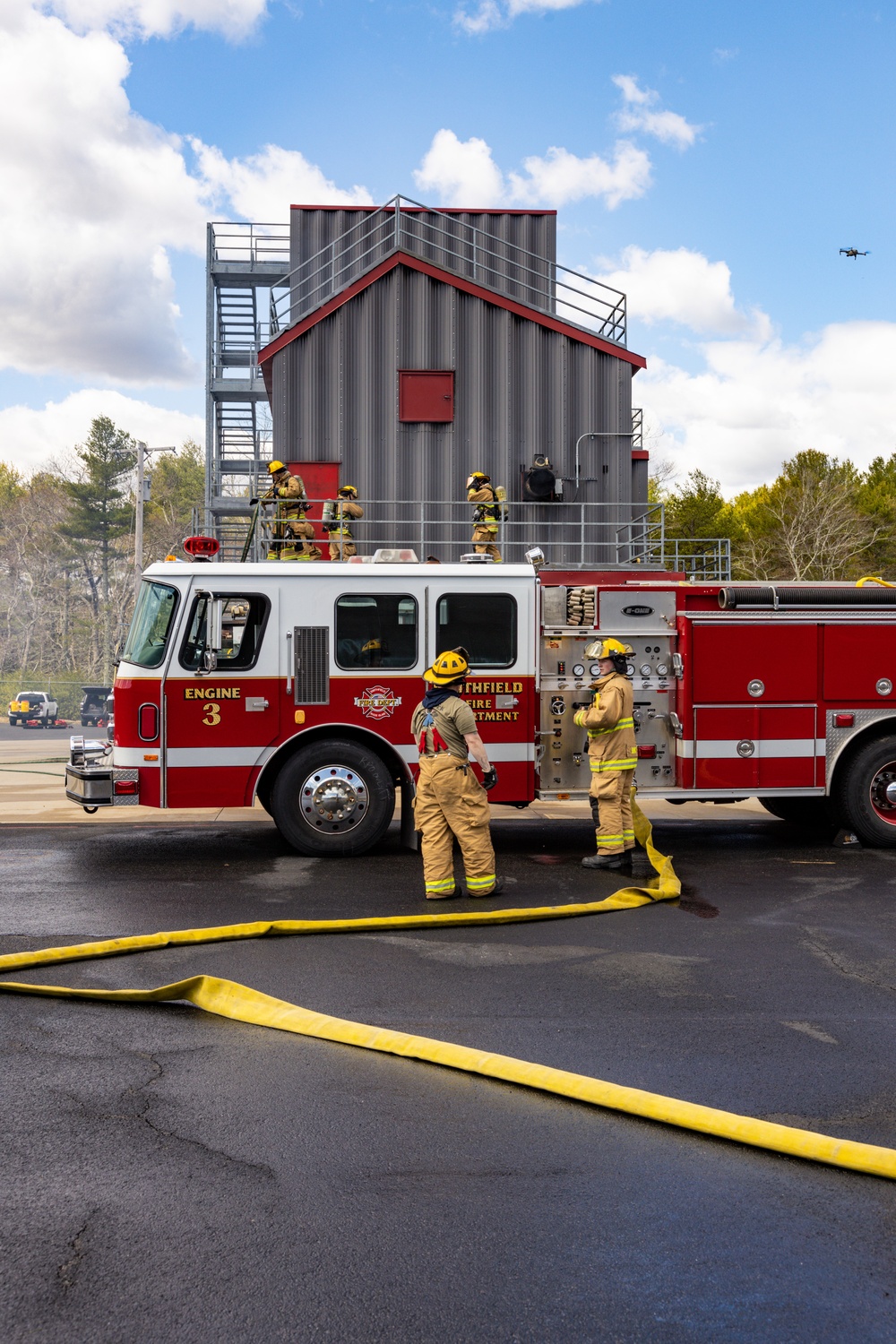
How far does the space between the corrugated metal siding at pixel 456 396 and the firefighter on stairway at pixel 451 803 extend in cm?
1040

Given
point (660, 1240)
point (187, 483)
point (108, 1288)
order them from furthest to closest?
point (187, 483) < point (660, 1240) < point (108, 1288)

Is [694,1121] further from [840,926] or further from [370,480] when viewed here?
[370,480]

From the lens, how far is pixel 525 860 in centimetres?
927

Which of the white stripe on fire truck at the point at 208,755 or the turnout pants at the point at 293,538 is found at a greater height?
the turnout pants at the point at 293,538

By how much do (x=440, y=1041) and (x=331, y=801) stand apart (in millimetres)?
Answer: 4507

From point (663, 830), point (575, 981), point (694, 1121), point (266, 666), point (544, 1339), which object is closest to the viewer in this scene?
point (544, 1339)

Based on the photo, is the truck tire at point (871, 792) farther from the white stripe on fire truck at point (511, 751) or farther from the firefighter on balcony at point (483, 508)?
the firefighter on balcony at point (483, 508)

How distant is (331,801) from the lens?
29.7 feet

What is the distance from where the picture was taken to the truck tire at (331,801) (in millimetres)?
9055

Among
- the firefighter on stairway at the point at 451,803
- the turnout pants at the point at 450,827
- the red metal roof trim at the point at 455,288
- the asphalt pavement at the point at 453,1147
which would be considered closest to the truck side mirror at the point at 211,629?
the firefighter on stairway at the point at 451,803

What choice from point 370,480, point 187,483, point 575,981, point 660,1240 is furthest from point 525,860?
point 187,483

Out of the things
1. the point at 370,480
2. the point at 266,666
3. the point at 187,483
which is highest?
the point at 187,483

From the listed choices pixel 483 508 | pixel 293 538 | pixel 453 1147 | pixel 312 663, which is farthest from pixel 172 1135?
pixel 483 508

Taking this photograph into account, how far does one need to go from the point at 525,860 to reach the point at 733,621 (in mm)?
2816
